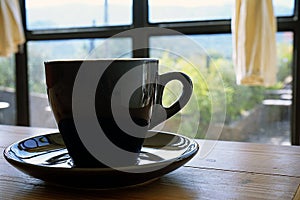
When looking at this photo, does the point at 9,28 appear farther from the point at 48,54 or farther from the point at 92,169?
the point at 92,169

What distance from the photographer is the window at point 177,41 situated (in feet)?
6.53

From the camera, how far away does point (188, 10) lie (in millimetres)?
2160

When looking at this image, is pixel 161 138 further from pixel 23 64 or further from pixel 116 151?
pixel 23 64

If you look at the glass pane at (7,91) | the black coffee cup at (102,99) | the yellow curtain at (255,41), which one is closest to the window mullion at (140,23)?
the yellow curtain at (255,41)

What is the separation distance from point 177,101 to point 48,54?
2033 mm

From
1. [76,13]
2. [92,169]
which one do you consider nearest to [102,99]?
[92,169]

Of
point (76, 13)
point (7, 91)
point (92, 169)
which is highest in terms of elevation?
point (76, 13)

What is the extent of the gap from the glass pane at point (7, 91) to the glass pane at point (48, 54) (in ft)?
0.43

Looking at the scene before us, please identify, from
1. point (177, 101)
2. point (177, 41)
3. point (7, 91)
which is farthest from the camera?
point (7, 91)

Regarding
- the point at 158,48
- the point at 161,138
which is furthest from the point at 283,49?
the point at 161,138

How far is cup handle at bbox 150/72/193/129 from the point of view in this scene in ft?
1.86

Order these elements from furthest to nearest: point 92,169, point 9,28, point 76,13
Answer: point 76,13
point 9,28
point 92,169

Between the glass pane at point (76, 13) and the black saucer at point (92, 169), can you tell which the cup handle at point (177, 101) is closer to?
the black saucer at point (92, 169)

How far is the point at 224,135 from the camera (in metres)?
2.17
